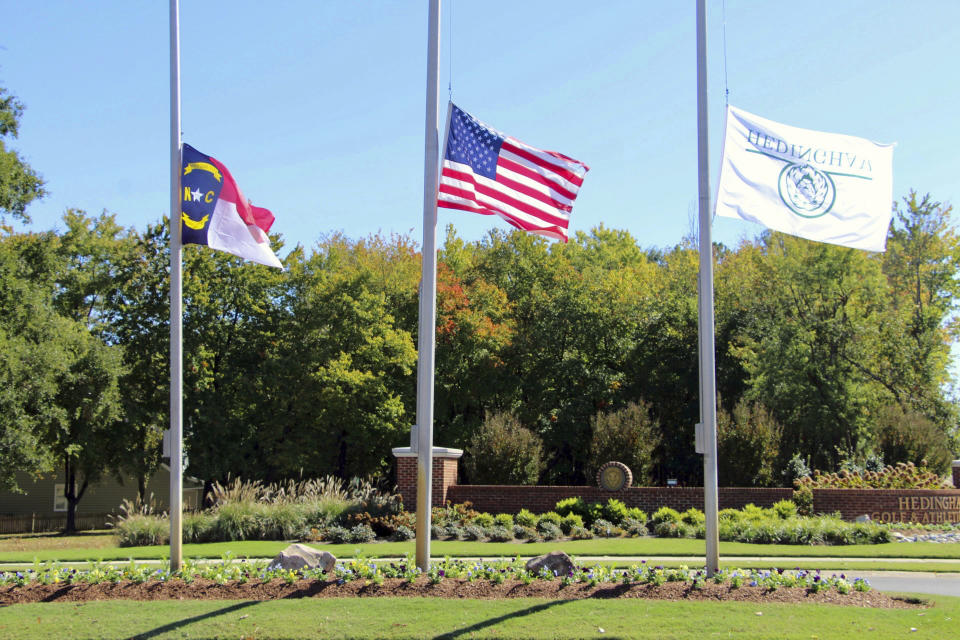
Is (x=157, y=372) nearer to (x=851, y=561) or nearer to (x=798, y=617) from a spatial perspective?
(x=851, y=561)

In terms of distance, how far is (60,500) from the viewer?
44.5m

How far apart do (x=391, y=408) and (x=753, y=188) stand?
25.4m

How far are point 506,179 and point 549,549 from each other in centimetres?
971

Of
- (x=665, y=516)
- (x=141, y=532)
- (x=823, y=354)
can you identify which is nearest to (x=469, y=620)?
(x=665, y=516)

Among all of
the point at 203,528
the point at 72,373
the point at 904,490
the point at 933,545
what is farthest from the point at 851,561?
the point at 72,373

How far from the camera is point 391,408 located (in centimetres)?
3597

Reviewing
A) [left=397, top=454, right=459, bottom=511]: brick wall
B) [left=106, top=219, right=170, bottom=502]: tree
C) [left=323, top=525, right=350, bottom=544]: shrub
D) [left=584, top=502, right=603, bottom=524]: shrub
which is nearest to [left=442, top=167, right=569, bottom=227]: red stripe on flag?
[left=323, top=525, right=350, bottom=544]: shrub

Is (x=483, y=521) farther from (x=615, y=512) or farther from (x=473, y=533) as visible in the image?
(x=615, y=512)

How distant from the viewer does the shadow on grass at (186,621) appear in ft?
32.0

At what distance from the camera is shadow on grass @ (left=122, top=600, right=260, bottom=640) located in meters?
9.75

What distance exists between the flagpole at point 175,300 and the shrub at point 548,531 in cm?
962

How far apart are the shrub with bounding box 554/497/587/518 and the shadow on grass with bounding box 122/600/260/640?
12.5m

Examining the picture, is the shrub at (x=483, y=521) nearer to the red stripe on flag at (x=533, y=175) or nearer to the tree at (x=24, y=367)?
the red stripe on flag at (x=533, y=175)

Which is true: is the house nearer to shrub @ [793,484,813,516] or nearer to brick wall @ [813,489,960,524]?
shrub @ [793,484,813,516]
